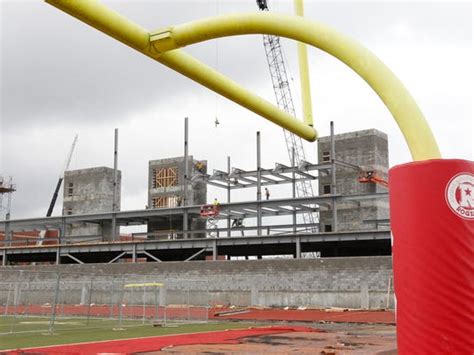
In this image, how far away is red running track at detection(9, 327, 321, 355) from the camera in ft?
42.9

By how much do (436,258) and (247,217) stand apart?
46.7 m

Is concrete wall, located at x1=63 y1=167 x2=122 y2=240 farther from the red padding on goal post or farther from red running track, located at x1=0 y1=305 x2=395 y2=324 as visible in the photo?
the red padding on goal post

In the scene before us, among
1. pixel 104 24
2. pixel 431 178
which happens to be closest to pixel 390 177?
pixel 431 178

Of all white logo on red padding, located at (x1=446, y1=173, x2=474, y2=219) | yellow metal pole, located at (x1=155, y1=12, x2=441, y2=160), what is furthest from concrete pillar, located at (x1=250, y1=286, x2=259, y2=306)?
white logo on red padding, located at (x1=446, y1=173, x2=474, y2=219)

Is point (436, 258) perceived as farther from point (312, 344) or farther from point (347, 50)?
point (312, 344)

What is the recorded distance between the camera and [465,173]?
5238mm

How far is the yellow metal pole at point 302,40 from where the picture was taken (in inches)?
225

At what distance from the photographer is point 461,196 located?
514 cm

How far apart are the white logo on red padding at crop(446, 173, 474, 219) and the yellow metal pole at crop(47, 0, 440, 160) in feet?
1.61

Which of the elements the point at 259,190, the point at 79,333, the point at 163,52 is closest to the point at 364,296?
the point at 79,333

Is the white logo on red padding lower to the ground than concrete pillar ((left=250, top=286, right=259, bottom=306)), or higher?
higher

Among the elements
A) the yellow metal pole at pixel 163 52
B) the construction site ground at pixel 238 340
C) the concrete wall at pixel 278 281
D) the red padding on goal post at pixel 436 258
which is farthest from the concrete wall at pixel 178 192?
the red padding on goal post at pixel 436 258

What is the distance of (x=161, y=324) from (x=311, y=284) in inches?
407

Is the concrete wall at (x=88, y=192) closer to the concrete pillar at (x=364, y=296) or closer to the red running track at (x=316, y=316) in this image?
the red running track at (x=316, y=316)
